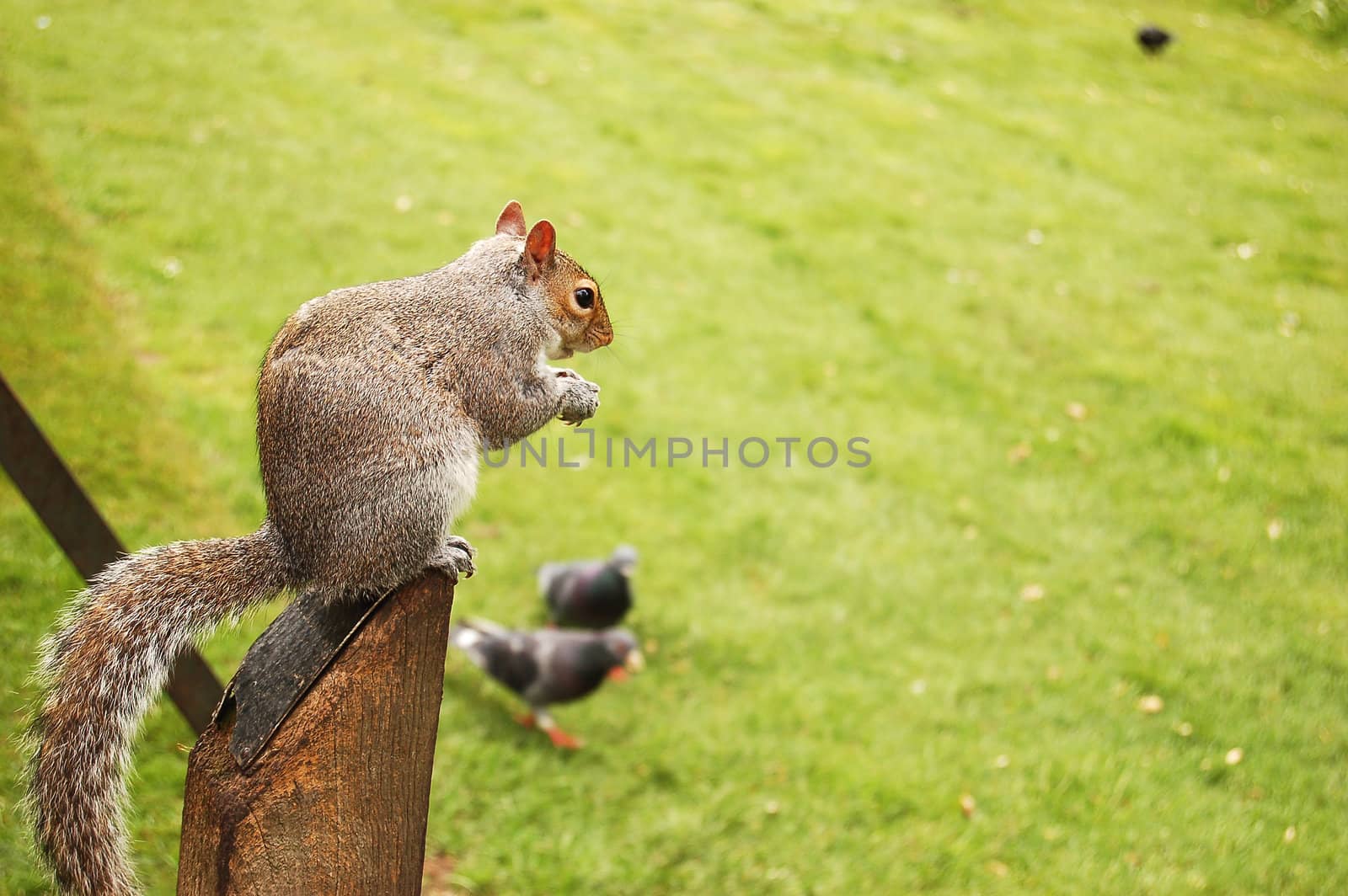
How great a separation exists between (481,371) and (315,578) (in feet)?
1.50

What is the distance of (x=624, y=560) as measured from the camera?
380 cm

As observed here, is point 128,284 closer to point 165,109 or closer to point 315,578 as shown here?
point 165,109

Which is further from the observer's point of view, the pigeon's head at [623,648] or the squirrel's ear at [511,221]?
the pigeon's head at [623,648]

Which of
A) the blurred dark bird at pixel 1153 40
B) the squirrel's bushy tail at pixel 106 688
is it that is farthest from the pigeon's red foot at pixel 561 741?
the blurred dark bird at pixel 1153 40

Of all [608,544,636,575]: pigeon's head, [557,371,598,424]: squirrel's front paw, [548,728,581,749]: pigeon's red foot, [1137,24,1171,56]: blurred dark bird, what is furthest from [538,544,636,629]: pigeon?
[1137,24,1171,56]: blurred dark bird

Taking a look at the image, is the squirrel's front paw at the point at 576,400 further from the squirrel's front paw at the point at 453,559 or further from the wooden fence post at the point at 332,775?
the wooden fence post at the point at 332,775

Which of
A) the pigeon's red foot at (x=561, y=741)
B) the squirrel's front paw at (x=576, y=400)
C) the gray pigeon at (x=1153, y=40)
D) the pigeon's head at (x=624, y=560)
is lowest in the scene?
the pigeon's red foot at (x=561, y=741)

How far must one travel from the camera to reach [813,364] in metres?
5.40

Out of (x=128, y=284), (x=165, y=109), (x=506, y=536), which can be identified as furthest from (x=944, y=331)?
(x=165, y=109)

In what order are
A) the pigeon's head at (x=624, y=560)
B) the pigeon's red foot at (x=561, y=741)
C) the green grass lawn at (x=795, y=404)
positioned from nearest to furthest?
1. the green grass lawn at (x=795, y=404)
2. the pigeon's red foot at (x=561, y=741)
3. the pigeon's head at (x=624, y=560)

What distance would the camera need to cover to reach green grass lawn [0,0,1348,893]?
3326mm

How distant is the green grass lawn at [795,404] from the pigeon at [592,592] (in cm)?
25

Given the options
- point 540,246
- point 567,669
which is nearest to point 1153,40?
point 567,669

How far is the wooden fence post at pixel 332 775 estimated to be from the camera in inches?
49.3
